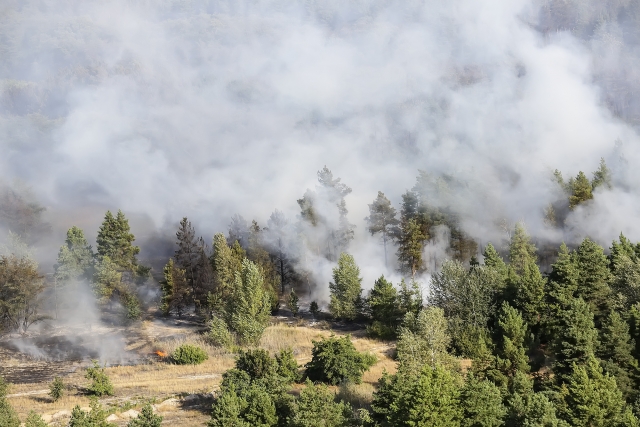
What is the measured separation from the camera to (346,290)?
6800 cm

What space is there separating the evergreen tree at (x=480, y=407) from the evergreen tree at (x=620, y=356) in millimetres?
12096

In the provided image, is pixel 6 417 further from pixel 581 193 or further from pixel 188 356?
pixel 581 193

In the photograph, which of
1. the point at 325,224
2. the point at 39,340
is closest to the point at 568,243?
the point at 325,224

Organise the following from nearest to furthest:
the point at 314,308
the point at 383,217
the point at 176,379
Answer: the point at 176,379, the point at 314,308, the point at 383,217

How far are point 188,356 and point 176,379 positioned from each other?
16.3 feet

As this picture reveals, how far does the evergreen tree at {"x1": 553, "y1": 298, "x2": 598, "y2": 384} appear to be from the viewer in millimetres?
39156

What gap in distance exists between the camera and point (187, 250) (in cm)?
7794

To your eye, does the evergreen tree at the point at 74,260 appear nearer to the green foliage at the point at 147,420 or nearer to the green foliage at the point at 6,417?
the green foliage at the point at 6,417

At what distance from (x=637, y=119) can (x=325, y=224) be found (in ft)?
296

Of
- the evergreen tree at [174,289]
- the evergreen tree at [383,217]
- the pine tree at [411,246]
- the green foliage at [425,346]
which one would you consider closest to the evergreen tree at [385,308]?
the pine tree at [411,246]

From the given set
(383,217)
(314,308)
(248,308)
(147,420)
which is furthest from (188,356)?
(383,217)

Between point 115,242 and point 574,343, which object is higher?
point 115,242

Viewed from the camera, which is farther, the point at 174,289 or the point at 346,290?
the point at 174,289

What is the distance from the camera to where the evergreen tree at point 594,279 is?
5275 cm
